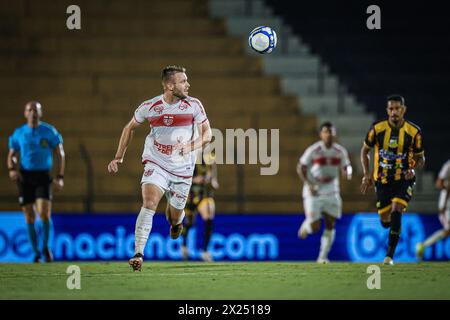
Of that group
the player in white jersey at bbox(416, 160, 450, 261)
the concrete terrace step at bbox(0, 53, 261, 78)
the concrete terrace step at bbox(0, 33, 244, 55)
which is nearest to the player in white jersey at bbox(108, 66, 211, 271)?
the player in white jersey at bbox(416, 160, 450, 261)

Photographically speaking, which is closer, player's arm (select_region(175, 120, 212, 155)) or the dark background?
player's arm (select_region(175, 120, 212, 155))

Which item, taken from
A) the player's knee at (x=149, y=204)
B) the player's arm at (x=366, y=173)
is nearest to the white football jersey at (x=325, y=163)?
the player's arm at (x=366, y=173)

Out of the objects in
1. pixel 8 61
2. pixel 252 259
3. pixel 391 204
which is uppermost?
pixel 8 61

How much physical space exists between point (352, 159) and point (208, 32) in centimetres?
454

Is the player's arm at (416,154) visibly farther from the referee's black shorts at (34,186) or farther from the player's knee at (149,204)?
the referee's black shorts at (34,186)

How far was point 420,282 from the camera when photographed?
9703 mm

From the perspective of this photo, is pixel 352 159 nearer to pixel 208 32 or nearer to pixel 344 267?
pixel 208 32

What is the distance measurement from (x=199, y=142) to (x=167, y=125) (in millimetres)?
400

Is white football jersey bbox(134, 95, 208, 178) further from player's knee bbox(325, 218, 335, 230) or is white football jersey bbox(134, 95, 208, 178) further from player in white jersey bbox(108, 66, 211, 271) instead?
player's knee bbox(325, 218, 335, 230)

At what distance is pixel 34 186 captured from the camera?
14109 millimetres

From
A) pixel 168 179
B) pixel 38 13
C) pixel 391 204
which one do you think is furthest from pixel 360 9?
pixel 168 179

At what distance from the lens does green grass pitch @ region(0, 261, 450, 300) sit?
8648mm

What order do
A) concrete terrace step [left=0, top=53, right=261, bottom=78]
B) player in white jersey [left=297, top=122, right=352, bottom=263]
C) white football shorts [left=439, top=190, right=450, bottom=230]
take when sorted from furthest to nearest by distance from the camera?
concrete terrace step [left=0, top=53, right=261, bottom=78]
white football shorts [left=439, top=190, right=450, bottom=230]
player in white jersey [left=297, top=122, right=352, bottom=263]

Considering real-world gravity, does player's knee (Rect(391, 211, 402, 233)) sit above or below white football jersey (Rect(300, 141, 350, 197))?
below
